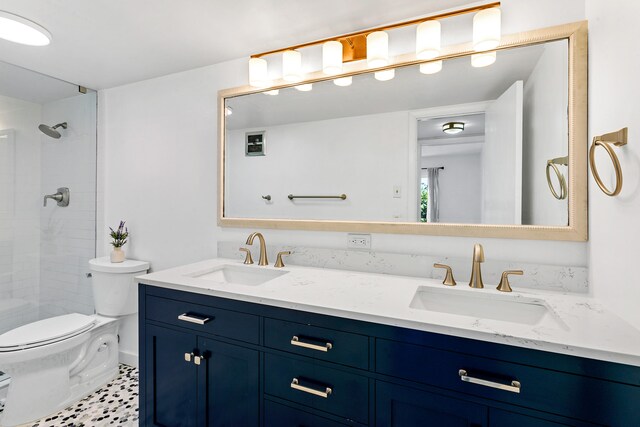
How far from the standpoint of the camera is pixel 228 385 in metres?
1.30

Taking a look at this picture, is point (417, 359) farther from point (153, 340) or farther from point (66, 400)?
point (66, 400)

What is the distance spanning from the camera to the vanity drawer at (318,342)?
1047 millimetres

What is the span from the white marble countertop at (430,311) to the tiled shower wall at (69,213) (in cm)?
148

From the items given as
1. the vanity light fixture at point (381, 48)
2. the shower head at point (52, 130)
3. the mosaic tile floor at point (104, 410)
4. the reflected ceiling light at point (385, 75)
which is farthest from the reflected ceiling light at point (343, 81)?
the shower head at point (52, 130)

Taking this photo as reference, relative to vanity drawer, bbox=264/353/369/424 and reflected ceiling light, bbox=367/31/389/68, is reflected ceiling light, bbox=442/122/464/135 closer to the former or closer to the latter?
reflected ceiling light, bbox=367/31/389/68

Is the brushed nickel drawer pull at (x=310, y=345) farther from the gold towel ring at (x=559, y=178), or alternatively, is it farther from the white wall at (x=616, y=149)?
the gold towel ring at (x=559, y=178)

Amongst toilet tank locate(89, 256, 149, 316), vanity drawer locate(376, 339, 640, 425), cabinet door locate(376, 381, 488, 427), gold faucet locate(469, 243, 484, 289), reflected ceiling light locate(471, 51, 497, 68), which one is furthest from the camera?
toilet tank locate(89, 256, 149, 316)

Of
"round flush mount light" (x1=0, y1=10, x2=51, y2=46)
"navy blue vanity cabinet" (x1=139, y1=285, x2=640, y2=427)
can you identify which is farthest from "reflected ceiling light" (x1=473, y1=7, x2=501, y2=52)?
"round flush mount light" (x1=0, y1=10, x2=51, y2=46)

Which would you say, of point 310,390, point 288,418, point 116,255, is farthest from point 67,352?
point 310,390

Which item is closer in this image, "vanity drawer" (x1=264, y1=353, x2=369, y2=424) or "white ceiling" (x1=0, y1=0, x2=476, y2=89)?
"vanity drawer" (x1=264, y1=353, x2=369, y2=424)

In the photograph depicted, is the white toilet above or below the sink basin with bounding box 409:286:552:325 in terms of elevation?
below

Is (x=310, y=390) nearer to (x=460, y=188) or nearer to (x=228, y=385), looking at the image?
(x=228, y=385)

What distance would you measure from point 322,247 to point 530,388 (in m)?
1.11

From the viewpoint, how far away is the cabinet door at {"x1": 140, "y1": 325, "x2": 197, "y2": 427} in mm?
1395
